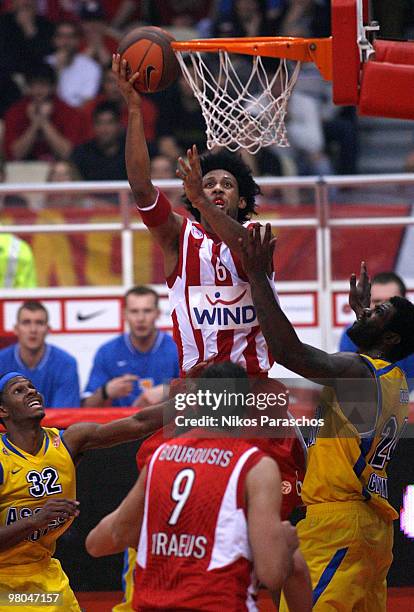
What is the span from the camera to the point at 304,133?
13.4 meters

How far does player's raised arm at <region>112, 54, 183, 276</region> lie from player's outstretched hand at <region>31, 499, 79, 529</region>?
1.29 m

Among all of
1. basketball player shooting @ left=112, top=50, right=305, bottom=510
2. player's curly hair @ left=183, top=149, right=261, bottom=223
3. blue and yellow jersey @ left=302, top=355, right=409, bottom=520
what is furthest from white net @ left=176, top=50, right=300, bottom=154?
blue and yellow jersey @ left=302, top=355, right=409, bottom=520

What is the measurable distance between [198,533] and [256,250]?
1536 millimetres

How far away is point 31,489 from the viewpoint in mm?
6316

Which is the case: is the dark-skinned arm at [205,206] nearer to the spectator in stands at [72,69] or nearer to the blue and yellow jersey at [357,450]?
the blue and yellow jersey at [357,450]

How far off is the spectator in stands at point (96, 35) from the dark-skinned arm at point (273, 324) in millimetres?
8905

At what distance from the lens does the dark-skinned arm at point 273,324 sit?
5.62 m

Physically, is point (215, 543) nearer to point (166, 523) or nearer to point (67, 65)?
point (166, 523)

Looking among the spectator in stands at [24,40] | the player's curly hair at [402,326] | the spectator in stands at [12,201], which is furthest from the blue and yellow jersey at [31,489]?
the spectator in stands at [24,40]

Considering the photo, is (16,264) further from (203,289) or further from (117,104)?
(203,289)

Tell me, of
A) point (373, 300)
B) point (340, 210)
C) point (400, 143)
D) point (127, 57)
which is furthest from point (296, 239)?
point (400, 143)

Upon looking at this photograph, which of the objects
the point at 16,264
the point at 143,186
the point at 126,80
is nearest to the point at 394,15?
the point at 16,264

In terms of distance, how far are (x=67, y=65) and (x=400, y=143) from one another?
4.11 m

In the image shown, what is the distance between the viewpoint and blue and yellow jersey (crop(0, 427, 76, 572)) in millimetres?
6281
